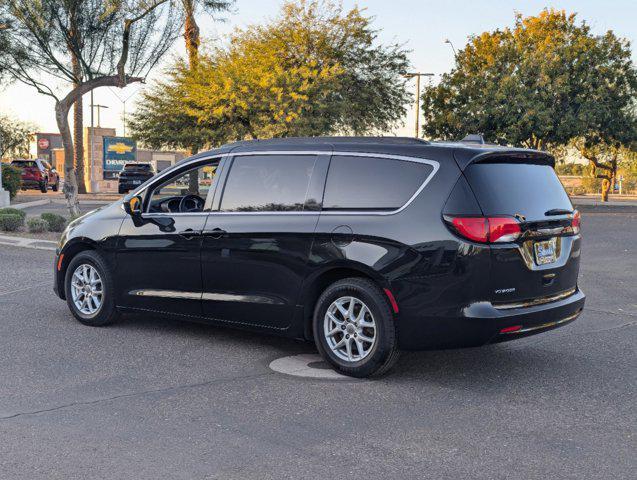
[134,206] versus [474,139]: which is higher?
[474,139]

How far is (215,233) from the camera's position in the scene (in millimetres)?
6770

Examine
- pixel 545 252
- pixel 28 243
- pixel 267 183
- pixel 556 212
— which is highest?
pixel 267 183

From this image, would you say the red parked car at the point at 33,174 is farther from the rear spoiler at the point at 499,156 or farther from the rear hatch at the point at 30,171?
the rear spoiler at the point at 499,156

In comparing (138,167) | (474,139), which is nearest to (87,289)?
(474,139)

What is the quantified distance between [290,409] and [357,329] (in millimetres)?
968

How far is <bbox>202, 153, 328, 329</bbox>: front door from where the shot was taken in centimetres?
629

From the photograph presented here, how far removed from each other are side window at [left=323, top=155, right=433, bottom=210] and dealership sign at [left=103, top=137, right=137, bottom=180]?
154 ft

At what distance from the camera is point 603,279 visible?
1194 centimetres

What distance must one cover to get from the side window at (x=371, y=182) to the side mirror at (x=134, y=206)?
2.13 meters

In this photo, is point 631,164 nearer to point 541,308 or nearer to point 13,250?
point 13,250

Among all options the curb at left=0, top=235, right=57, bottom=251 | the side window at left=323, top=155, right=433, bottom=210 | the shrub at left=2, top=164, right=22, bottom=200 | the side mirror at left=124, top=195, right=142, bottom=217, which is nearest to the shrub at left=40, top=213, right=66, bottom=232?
the curb at left=0, top=235, right=57, bottom=251

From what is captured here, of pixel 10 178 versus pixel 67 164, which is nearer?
pixel 67 164

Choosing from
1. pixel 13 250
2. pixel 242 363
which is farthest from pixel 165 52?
pixel 242 363

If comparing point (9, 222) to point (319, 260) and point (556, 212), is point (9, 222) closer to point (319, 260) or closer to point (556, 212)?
point (319, 260)
